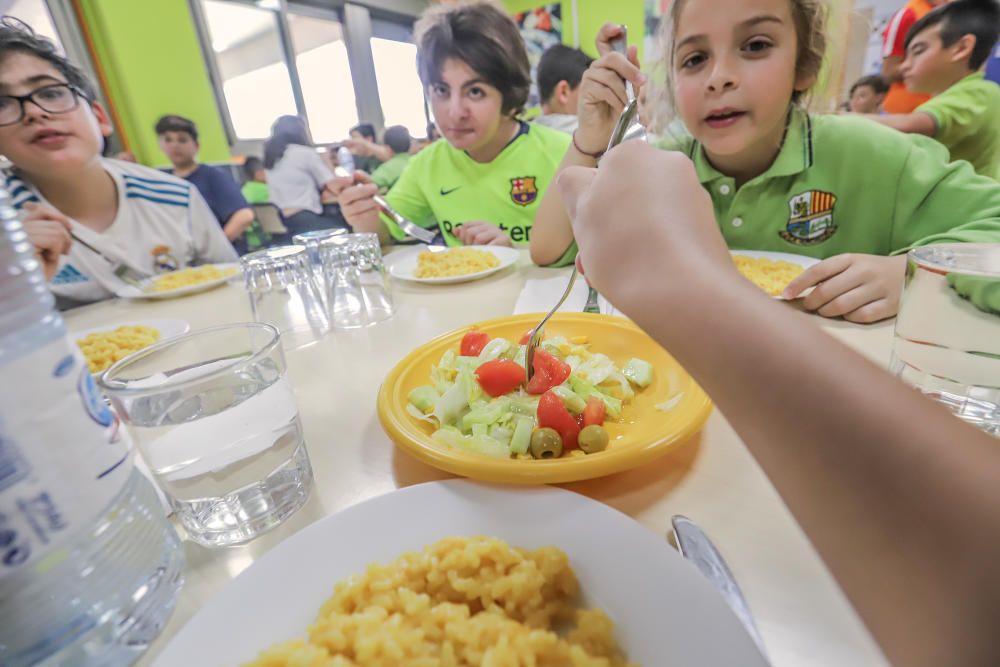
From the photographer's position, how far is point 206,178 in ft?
10.2

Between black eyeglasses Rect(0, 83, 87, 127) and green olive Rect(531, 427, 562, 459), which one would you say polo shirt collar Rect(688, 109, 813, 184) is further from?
black eyeglasses Rect(0, 83, 87, 127)

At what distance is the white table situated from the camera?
32 centimetres

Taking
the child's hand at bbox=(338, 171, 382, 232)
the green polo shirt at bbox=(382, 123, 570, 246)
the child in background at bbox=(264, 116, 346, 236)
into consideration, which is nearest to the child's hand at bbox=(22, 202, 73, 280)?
the child's hand at bbox=(338, 171, 382, 232)

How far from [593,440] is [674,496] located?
91mm

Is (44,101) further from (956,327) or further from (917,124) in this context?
(917,124)

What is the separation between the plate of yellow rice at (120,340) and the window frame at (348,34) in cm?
434

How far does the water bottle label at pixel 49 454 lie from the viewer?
0.26 metres

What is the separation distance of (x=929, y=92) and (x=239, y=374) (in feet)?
12.3

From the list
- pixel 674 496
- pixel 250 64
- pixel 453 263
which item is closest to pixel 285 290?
pixel 453 263

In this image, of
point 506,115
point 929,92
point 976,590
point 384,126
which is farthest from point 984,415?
point 384,126

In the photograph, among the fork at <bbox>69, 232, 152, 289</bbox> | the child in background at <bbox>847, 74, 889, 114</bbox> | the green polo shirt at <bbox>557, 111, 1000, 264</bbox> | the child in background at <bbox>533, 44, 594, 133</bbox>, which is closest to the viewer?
the green polo shirt at <bbox>557, 111, 1000, 264</bbox>

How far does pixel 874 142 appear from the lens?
1235 mm

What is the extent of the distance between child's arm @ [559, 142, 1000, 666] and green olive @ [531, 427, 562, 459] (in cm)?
18

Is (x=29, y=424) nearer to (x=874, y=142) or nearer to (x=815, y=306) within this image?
(x=815, y=306)
